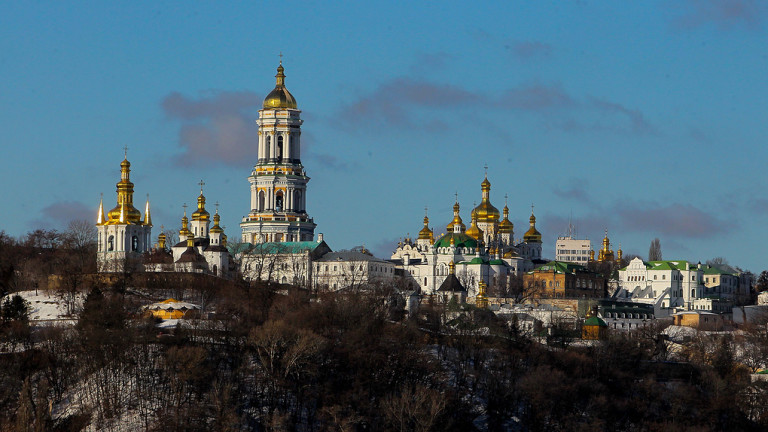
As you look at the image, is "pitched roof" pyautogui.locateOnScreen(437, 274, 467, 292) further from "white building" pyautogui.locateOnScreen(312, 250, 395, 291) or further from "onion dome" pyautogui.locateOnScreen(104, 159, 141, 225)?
"onion dome" pyautogui.locateOnScreen(104, 159, 141, 225)

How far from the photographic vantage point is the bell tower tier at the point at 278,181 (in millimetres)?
115500

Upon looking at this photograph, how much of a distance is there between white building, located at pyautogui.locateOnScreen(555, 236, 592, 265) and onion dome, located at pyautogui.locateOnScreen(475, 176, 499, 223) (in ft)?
110

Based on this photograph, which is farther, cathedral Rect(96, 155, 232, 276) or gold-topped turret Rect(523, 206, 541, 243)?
gold-topped turret Rect(523, 206, 541, 243)

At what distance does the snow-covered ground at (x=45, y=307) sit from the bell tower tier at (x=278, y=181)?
25.9 meters

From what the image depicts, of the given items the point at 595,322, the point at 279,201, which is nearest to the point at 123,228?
the point at 279,201

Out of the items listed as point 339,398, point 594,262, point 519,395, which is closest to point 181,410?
point 339,398

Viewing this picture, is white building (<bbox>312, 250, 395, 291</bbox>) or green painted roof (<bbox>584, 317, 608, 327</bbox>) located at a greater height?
white building (<bbox>312, 250, 395, 291</bbox>)

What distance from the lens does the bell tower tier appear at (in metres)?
116

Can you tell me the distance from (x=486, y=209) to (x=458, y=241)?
896 cm

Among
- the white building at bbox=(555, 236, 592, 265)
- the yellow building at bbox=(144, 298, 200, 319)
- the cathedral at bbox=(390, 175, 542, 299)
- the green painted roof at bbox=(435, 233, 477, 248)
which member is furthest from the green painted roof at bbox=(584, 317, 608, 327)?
the white building at bbox=(555, 236, 592, 265)

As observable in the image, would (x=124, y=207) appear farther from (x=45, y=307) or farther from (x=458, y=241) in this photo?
(x=458, y=241)

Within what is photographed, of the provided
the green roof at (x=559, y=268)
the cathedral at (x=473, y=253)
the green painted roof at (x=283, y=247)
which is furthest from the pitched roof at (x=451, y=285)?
the green roof at (x=559, y=268)

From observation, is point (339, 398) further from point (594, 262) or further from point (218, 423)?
point (594, 262)

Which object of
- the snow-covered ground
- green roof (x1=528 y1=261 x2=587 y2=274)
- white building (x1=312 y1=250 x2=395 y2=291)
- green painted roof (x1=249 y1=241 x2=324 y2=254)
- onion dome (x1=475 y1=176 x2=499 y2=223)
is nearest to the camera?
the snow-covered ground
